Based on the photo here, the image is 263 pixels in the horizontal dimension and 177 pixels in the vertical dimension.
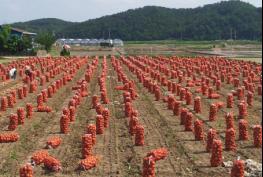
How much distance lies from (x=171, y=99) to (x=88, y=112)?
350 centimetres

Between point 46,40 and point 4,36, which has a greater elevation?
point 4,36

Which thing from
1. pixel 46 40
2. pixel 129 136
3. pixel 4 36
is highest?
pixel 4 36

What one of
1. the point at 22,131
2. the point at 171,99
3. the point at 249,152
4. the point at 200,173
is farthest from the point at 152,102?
the point at 200,173

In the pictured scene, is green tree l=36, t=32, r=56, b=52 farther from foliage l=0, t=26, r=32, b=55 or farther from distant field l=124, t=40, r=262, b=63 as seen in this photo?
distant field l=124, t=40, r=262, b=63

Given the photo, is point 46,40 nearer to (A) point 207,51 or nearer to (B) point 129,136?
(A) point 207,51

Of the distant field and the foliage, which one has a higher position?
the foliage

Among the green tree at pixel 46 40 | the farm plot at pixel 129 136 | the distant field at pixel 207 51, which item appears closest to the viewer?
the farm plot at pixel 129 136

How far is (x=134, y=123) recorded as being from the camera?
53.4 feet

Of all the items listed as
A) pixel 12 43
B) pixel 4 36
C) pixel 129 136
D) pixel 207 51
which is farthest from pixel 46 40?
pixel 129 136

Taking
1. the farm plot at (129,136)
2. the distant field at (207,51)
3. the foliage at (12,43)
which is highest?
the foliage at (12,43)

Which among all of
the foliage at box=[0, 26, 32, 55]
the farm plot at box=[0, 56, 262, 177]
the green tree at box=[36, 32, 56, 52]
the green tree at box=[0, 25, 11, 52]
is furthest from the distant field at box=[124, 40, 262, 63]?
the farm plot at box=[0, 56, 262, 177]

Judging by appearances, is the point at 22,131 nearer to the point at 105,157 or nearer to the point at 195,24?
the point at 105,157

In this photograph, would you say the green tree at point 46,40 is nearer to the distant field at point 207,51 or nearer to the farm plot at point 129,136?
the distant field at point 207,51

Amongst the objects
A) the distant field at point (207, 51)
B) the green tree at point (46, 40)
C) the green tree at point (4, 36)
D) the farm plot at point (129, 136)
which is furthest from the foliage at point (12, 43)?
the farm plot at point (129, 136)
